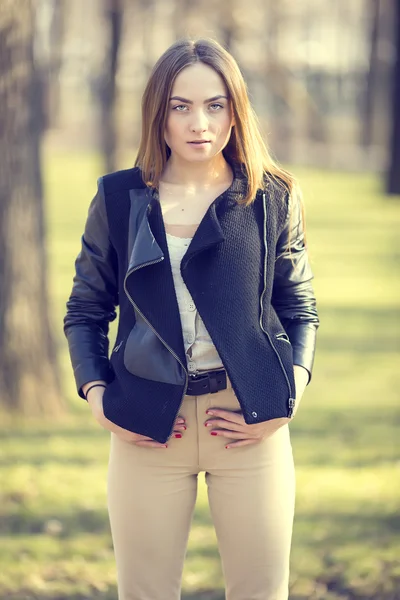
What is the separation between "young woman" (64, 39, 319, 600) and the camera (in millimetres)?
2402

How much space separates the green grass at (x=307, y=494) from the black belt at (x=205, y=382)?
5.68 feet

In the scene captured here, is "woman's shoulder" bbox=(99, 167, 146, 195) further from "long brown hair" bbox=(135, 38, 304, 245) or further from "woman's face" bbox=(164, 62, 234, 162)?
"woman's face" bbox=(164, 62, 234, 162)

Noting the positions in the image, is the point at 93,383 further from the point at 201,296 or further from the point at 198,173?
the point at 198,173

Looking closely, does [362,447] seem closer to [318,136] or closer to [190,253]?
[190,253]

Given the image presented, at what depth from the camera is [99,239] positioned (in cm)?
256

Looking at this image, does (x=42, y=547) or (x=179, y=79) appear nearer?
(x=179, y=79)

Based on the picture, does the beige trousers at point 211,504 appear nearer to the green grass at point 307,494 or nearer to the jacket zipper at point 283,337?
the jacket zipper at point 283,337

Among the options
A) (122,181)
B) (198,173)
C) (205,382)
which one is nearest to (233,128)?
(198,173)

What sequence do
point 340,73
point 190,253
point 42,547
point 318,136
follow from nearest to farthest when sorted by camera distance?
point 190,253
point 42,547
point 318,136
point 340,73

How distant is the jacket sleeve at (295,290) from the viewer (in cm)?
256

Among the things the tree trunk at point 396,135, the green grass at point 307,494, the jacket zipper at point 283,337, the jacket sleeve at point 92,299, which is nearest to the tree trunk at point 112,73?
the tree trunk at point 396,135

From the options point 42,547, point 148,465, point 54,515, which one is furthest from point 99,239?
point 54,515

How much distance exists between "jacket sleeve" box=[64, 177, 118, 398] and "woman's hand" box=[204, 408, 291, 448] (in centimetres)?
38

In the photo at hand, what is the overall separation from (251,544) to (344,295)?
863cm
